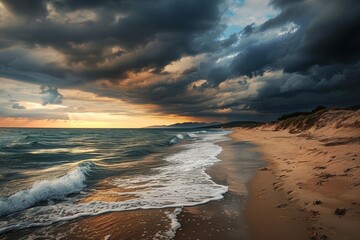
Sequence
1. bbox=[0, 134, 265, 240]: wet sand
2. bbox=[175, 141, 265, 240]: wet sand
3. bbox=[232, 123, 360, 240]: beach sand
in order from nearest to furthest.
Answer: bbox=[232, 123, 360, 240]: beach sand < bbox=[175, 141, 265, 240]: wet sand < bbox=[0, 134, 265, 240]: wet sand

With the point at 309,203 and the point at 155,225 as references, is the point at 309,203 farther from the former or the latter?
the point at 155,225

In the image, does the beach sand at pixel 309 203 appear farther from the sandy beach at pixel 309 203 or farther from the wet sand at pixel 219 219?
the wet sand at pixel 219 219

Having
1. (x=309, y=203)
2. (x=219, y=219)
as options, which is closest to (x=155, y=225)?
(x=219, y=219)

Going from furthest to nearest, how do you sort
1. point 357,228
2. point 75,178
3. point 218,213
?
point 75,178 < point 218,213 < point 357,228

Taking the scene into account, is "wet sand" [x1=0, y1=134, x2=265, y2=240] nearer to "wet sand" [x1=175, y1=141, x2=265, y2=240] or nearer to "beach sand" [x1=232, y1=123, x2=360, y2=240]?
"wet sand" [x1=175, y1=141, x2=265, y2=240]

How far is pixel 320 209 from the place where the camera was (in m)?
6.94

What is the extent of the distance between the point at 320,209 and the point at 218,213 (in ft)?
9.29

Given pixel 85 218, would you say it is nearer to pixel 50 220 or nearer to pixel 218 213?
pixel 50 220

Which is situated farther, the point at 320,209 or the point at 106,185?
the point at 106,185

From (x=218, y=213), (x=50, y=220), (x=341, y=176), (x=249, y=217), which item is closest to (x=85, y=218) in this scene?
(x=50, y=220)

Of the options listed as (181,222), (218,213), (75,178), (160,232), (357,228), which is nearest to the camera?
(357,228)

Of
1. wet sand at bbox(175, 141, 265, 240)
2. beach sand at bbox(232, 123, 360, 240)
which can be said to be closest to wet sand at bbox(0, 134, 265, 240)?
wet sand at bbox(175, 141, 265, 240)

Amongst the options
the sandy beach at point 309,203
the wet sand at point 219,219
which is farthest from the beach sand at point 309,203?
the wet sand at point 219,219

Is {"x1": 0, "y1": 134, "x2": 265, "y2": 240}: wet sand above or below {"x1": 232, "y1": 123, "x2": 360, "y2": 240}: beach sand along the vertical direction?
below
